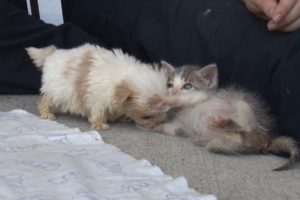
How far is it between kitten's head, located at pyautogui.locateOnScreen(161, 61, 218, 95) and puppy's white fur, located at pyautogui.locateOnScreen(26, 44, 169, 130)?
0.02 metres

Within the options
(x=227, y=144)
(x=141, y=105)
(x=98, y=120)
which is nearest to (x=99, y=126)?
(x=98, y=120)

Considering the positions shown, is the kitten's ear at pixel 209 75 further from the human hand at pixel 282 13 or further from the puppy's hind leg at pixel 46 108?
the puppy's hind leg at pixel 46 108

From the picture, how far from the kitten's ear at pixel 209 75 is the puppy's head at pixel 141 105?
11cm

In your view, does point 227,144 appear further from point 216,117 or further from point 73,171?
point 73,171

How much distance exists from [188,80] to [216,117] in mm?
168

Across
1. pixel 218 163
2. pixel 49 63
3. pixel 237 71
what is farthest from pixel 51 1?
pixel 218 163

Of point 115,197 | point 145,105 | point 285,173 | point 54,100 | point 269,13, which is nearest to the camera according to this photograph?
point 115,197

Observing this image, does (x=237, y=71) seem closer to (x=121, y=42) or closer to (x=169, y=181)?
(x=169, y=181)

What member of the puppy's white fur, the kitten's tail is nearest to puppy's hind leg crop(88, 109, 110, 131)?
the puppy's white fur

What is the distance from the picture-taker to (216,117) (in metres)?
1.32

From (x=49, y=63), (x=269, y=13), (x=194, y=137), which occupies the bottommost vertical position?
(x=194, y=137)

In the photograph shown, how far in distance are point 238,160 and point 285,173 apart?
110mm

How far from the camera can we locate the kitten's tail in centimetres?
122

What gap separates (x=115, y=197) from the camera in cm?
99
